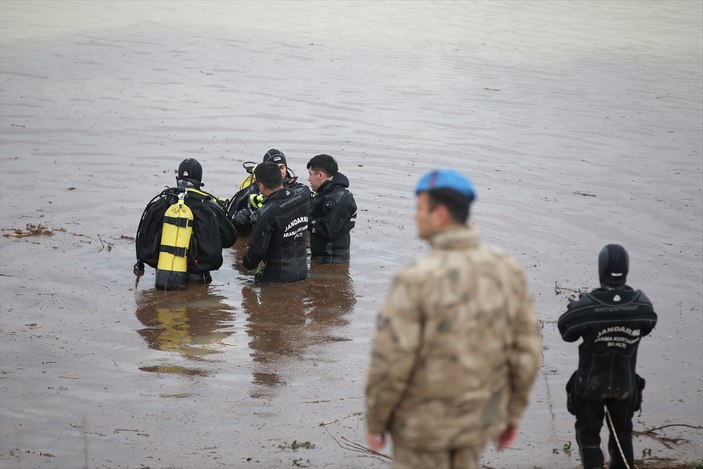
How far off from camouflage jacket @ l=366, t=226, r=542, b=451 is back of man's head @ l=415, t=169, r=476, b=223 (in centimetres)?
7

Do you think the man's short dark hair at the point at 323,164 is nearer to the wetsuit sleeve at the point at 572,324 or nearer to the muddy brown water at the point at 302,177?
the muddy brown water at the point at 302,177

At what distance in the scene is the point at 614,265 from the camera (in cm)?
596

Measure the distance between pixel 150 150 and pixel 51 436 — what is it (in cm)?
962

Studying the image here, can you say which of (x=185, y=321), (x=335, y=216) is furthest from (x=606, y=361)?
(x=335, y=216)

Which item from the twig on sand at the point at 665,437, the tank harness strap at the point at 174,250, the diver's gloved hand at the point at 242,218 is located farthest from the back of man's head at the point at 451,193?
the diver's gloved hand at the point at 242,218

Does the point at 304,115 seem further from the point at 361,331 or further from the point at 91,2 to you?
the point at 91,2

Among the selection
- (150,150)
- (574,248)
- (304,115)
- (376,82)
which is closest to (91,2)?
(376,82)

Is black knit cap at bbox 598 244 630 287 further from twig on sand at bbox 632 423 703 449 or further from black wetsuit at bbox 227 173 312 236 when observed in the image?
black wetsuit at bbox 227 173 312 236

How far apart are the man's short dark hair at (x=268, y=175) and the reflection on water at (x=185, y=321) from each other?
1266mm

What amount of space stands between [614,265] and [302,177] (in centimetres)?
911

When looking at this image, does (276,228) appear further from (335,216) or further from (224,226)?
(335,216)

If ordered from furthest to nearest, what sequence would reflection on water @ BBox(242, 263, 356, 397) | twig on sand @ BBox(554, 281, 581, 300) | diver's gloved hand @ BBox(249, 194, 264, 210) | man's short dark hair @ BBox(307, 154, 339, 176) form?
diver's gloved hand @ BBox(249, 194, 264, 210) < man's short dark hair @ BBox(307, 154, 339, 176) < twig on sand @ BBox(554, 281, 581, 300) < reflection on water @ BBox(242, 263, 356, 397)

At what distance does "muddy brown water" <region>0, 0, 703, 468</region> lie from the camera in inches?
279

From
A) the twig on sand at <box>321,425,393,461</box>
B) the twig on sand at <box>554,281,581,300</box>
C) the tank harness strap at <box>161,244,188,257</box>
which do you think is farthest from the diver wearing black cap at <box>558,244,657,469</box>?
the tank harness strap at <box>161,244,188,257</box>
